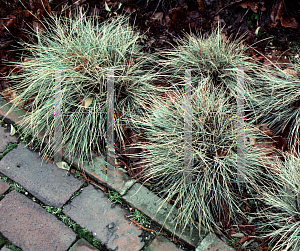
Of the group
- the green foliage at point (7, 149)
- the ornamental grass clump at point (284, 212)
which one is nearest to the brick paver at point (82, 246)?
the green foliage at point (7, 149)

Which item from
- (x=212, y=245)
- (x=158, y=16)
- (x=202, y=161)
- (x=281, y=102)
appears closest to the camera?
(x=212, y=245)

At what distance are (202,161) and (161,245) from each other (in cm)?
64

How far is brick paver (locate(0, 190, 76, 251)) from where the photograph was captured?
192cm

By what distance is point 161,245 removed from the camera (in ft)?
6.35

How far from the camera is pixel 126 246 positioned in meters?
1.92

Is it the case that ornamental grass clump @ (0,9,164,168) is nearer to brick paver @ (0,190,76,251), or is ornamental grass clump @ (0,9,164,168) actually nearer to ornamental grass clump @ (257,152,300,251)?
brick paver @ (0,190,76,251)

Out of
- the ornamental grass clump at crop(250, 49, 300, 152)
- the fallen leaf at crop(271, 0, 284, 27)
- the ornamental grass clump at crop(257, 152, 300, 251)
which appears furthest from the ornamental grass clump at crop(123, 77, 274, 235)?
the fallen leaf at crop(271, 0, 284, 27)

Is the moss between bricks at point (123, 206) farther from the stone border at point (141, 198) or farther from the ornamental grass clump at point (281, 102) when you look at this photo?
the ornamental grass clump at point (281, 102)

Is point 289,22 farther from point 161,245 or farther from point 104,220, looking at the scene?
point 104,220

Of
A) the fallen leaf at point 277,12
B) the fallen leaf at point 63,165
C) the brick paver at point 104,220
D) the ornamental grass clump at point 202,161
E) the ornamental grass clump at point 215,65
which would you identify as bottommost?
the brick paver at point 104,220

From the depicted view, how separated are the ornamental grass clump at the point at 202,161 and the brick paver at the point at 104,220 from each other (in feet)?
1.04

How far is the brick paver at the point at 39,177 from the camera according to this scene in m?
2.15

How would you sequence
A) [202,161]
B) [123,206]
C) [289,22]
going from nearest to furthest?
[202,161] < [123,206] < [289,22]

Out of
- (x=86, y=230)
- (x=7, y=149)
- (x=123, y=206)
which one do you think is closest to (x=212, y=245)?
(x=123, y=206)
